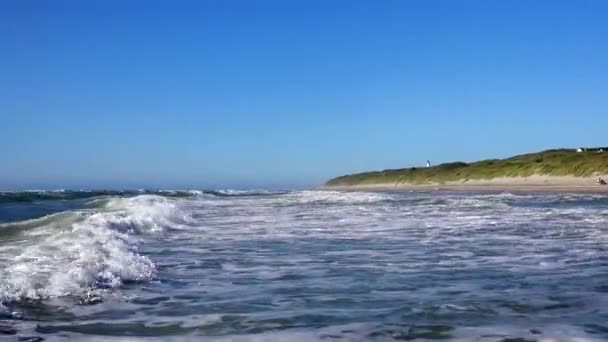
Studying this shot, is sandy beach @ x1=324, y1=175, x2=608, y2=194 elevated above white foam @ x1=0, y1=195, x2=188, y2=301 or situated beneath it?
elevated above

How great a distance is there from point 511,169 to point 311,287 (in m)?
58.6

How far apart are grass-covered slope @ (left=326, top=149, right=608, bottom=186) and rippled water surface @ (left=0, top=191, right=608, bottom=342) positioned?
137 feet

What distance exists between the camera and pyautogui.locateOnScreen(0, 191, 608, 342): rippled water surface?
19.5 ft

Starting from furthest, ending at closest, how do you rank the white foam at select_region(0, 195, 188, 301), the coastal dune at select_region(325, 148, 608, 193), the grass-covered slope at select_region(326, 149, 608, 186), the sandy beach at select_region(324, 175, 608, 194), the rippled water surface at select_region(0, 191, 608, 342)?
the grass-covered slope at select_region(326, 149, 608, 186) → the coastal dune at select_region(325, 148, 608, 193) → the sandy beach at select_region(324, 175, 608, 194) → the white foam at select_region(0, 195, 188, 301) → the rippled water surface at select_region(0, 191, 608, 342)

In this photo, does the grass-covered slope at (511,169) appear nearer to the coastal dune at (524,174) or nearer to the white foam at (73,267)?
the coastal dune at (524,174)

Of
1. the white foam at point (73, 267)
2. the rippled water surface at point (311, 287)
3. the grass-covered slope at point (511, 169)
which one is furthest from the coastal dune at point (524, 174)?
the white foam at point (73, 267)

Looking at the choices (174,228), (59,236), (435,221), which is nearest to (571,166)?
(435,221)

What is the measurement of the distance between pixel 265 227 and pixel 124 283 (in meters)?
9.42

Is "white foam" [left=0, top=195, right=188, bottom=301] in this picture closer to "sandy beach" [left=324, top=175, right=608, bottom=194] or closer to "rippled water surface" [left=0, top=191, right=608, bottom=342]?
"rippled water surface" [left=0, top=191, right=608, bottom=342]

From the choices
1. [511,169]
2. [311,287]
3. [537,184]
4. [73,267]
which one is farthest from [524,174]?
[73,267]

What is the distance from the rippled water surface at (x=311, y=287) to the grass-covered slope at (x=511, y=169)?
41.7 m

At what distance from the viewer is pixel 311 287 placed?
8062 mm

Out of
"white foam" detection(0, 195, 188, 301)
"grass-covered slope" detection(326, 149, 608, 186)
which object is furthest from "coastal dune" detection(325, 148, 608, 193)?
"white foam" detection(0, 195, 188, 301)

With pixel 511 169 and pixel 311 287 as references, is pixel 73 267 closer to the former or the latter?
pixel 311 287
